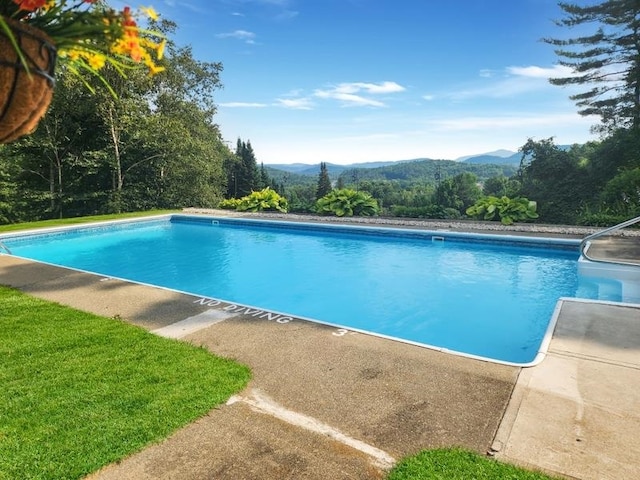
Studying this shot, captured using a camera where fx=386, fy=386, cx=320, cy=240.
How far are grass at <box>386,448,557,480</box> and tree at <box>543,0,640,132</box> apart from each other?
18822 millimetres

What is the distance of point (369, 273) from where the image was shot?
9109 mm

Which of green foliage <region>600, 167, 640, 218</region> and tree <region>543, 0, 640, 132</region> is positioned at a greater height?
tree <region>543, 0, 640, 132</region>

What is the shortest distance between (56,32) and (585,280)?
8.36 meters

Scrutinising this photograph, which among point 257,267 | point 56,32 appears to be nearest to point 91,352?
point 56,32

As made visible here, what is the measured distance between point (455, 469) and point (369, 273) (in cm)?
691

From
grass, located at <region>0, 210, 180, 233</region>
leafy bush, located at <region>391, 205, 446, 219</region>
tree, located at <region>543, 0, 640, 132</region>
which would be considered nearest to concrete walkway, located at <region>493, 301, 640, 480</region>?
leafy bush, located at <region>391, 205, 446, 219</region>

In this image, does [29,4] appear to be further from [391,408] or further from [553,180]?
[553,180]

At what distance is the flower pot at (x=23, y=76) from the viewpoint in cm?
85

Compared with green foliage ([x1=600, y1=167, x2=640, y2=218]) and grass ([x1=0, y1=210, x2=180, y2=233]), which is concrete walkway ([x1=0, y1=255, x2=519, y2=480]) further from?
grass ([x1=0, y1=210, x2=180, y2=233])

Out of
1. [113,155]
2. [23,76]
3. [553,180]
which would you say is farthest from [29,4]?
[553,180]

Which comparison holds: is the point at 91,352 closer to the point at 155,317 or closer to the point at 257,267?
the point at 155,317

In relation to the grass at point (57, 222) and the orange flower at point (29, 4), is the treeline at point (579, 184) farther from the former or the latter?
the orange flower at point (29, 4)

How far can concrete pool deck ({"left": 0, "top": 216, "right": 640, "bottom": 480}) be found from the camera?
231cm

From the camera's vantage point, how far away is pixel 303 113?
1337 inches
